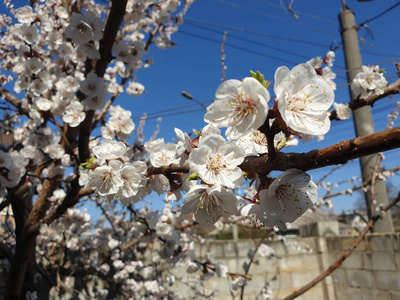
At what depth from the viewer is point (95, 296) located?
10.9 ft

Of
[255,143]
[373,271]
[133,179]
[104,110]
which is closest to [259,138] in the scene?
[255,143]

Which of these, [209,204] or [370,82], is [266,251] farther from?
[209,204]

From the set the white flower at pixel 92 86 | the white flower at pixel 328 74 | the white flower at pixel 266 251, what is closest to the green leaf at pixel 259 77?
the white flower at pixel 328 74

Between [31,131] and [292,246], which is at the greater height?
[31,131]

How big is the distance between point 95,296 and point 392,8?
4.56 meters

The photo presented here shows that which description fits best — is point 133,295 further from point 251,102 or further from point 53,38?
point 251,102

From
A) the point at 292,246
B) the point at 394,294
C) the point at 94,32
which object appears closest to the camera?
the point at 94,32

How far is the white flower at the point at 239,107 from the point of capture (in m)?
0.62

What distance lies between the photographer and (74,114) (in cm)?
216

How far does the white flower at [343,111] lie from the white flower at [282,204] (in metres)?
1.25

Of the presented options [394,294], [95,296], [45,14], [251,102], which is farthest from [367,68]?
[95,296]

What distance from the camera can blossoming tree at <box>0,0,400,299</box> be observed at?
67cm

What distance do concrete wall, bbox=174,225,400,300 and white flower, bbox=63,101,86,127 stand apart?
2485 millimetres

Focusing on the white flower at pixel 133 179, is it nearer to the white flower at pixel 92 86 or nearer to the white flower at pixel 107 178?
the white flower at pixel 107 178
